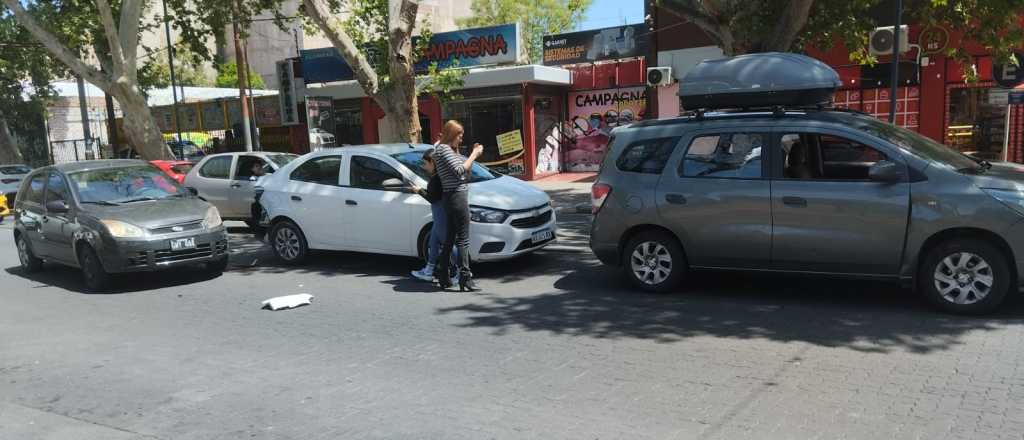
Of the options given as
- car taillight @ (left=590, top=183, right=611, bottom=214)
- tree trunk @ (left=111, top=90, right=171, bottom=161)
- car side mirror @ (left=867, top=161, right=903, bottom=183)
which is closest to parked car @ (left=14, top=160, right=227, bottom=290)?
car taillight @ (left=590, top=183, right=611, bottom=214)

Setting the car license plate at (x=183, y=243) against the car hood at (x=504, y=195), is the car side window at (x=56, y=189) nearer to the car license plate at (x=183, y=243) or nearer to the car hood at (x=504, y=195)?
the car license plate at (x=183, y=243)

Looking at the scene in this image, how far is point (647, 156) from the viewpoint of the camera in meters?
7.25

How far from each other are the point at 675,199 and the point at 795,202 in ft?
3.56

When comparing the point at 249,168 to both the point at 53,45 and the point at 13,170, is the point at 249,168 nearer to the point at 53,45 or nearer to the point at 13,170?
the point at 53,45

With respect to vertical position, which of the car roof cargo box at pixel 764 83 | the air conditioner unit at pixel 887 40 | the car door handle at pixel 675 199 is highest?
the air conditioner unit at pixel 887 40

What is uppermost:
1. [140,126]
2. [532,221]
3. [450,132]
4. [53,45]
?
[53,45]

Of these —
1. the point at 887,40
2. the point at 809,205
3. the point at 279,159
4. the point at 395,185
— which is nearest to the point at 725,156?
the point at 809,205

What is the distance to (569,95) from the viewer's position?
22.9 metres

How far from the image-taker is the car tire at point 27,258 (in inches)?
406

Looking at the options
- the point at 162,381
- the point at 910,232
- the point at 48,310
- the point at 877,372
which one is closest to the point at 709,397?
the point at 877,372

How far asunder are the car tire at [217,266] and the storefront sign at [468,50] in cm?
1156

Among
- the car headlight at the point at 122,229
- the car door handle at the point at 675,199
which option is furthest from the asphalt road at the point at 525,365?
the car door handle at the point at 675,199

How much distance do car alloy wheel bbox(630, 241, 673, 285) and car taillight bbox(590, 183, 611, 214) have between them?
1.90 ft

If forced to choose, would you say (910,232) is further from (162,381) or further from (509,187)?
(162,381)
